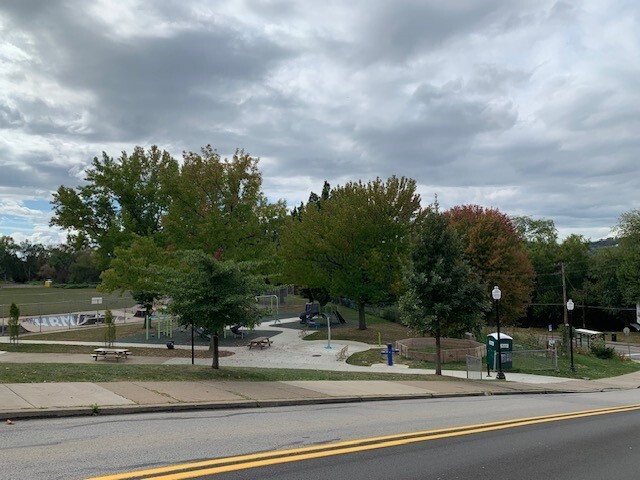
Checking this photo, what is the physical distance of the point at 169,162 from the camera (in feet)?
138

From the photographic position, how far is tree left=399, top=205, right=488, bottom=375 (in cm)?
2030

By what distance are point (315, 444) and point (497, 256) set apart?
122ft

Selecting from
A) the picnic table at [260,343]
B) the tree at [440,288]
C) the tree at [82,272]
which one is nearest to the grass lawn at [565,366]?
the tree at [440,288]

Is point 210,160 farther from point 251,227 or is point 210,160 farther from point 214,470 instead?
point 214,470

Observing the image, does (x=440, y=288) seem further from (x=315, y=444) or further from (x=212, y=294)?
(x=315, y=444)

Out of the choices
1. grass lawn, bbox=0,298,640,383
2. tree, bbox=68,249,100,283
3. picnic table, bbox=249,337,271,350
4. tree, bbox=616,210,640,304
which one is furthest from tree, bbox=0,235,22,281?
tree, bbox=616,210,640,304

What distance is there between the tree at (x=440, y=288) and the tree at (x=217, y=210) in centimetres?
993

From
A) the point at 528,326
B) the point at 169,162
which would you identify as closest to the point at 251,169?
the point at 169,162

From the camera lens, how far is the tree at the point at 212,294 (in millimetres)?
14102

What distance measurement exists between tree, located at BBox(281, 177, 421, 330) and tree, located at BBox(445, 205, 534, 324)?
22.7 feet

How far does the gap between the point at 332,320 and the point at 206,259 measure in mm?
32554

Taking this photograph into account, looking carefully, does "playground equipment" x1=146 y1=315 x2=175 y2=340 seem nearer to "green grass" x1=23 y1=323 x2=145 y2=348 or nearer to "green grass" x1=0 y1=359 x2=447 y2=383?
"green grass" x1=23 y1=323 x2=145 y2=348

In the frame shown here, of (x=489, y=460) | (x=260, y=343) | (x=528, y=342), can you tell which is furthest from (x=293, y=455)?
(x=528, y=342)

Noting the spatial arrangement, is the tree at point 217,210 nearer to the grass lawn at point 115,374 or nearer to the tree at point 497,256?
the grass lawn at point 115,374
